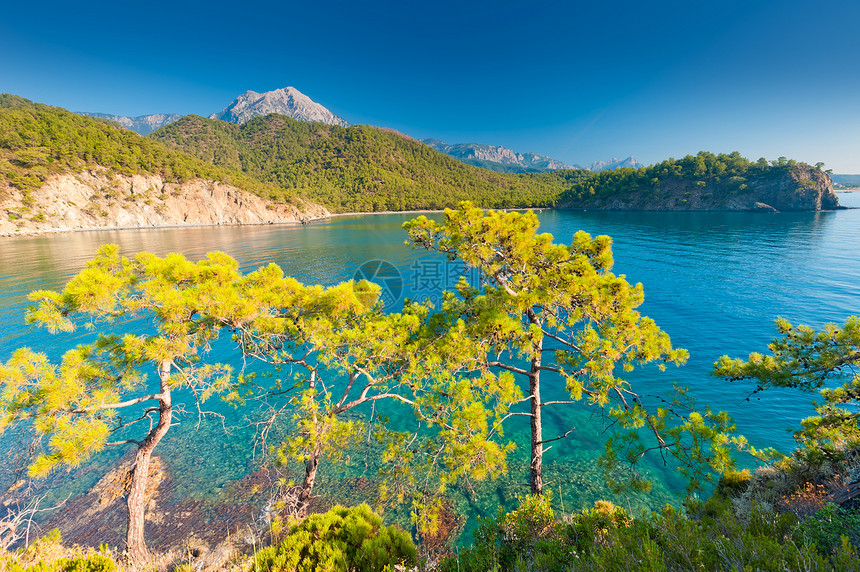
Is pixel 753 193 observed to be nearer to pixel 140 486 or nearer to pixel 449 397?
pixel 449 397

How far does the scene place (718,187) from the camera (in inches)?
4441

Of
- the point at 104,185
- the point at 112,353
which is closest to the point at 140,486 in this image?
the point at 112,353

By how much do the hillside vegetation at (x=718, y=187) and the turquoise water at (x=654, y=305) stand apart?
6048cm

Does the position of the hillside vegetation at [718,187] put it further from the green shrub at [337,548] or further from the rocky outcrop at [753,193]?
the green shrub at [337,548]

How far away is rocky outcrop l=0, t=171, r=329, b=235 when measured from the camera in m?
80.4

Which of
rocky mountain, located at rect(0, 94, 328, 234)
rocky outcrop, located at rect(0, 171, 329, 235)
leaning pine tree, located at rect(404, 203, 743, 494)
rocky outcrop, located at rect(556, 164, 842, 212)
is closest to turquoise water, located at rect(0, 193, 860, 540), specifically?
leaning pine tree, located at rect(404, 203, 743, 494)

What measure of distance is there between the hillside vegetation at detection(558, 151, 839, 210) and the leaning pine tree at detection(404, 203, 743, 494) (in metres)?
144

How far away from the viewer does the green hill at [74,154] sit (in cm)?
8655

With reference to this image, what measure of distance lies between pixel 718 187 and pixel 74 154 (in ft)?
729

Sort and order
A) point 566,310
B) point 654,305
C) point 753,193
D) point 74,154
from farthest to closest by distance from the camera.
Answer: point 753,193, point 74,154, point 654,305, point 566,310

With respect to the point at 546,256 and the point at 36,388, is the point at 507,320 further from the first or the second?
the point at 36,388

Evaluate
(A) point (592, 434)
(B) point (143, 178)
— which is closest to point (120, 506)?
(A) point (592, 434)

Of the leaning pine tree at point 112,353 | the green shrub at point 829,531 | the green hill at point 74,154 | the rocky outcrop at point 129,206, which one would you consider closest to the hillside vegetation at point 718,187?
the rocky outcrop at point 129,206

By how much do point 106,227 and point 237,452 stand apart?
12652 cm
